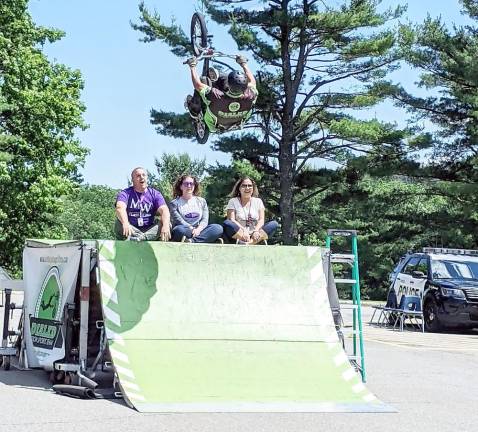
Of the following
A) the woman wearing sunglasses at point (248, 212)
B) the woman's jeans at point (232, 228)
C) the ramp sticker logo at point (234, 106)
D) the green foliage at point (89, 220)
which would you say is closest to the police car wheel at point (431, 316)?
the woman wearing sunglasses at point (248, 212)

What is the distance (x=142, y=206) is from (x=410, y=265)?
1145 cm

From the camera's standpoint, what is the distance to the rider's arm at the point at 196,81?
425 inches

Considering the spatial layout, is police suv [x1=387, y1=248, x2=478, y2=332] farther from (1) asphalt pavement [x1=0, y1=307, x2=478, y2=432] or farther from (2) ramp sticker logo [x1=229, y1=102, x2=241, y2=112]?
(2) ramp sticker logo [x1=229, y1=102, x2=241, y2=112]

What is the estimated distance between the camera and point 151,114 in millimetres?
36438

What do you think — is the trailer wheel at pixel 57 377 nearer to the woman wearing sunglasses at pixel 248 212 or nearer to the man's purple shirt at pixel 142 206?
the man's purple shirt at pixel 142 206

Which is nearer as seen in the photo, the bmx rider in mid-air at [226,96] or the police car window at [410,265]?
the bmx rider in mid-air at [226,96]

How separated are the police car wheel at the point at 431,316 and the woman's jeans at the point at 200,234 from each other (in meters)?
9.08

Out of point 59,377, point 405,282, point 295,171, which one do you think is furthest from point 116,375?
point 295,171

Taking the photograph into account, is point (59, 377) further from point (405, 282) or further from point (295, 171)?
point (295, 171)

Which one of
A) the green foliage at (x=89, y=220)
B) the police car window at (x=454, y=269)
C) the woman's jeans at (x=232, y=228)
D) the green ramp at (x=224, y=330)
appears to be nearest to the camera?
the green ramp at (x=224, y=330)

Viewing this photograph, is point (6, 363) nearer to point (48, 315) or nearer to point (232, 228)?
point (48, 315)

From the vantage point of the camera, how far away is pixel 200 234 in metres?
10.6

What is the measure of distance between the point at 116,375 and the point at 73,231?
87420mm

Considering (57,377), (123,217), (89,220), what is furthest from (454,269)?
(89,220)
